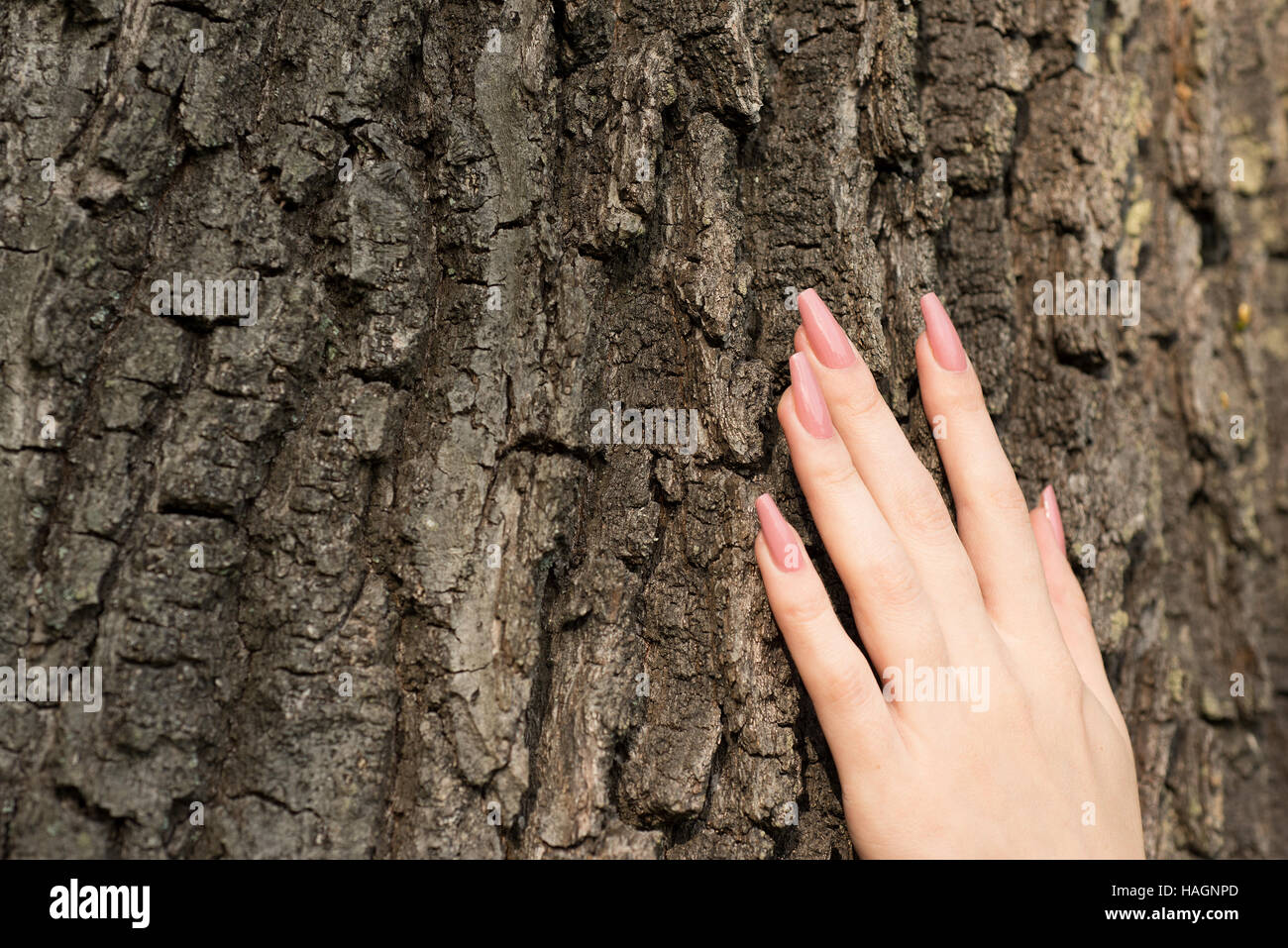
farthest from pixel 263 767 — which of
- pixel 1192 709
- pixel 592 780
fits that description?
pixel 1192 709

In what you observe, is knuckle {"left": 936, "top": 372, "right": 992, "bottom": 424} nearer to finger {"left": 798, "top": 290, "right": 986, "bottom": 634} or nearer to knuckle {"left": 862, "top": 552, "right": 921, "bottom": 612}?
finger {"left": 798, "top": 290, "right": 986, "bottom": 634}

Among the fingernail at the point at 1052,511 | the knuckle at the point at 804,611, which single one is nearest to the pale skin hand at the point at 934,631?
the knuckle at the point at 804,611

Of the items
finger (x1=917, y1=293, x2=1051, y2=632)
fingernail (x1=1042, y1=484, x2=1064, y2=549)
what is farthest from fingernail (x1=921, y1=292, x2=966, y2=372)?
fingernail (x1=1042, y1=484, x2=1064, y2=549)

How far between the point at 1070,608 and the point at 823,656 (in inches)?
28.2

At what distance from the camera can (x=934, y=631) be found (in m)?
1.75

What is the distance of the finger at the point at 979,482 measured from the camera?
191 cm

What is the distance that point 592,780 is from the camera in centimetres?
169

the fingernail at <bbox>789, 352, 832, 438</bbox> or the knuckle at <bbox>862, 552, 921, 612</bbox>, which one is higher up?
the fingernail at <bbox>789, 352, 832, 438</bbox>

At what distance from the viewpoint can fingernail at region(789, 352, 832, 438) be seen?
177 cm

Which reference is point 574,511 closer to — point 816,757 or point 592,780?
point 592,780

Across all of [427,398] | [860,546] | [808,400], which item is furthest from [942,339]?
[427,398]

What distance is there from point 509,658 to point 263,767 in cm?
47

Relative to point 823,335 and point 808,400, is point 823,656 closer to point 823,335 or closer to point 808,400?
point 808,400

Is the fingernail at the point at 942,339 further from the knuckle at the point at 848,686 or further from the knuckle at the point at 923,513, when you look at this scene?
the knuckle at the point at 848,686
